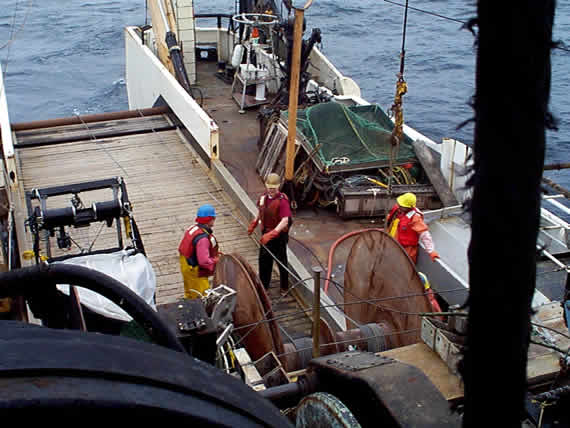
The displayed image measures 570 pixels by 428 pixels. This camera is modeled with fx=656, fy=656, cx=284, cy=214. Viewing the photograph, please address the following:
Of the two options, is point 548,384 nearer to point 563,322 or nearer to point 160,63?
point 563,322

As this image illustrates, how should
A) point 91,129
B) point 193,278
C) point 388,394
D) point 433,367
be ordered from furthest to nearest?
1. point 91,129
2. point 193,278
3. point 433,367
4. point 388,394

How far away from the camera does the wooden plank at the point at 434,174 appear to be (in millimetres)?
10977

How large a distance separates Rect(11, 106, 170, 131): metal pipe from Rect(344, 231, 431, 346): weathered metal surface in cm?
1082

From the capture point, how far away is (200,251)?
7.35 meters

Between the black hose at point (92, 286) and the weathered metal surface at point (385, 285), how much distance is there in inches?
132

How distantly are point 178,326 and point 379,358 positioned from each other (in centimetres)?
157

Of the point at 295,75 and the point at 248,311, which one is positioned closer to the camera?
the point at 248,311

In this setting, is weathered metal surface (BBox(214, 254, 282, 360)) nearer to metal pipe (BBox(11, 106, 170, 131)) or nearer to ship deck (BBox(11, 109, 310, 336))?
ship deck (BBox(11, 109, 310, 336))

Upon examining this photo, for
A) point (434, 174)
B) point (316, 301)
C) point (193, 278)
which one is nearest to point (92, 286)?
point (316, 301)

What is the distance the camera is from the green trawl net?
1149cm

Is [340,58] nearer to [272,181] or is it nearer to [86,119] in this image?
[86,119]

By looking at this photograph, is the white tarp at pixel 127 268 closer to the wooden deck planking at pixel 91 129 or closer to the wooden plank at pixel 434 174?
the wooden plank at pixel 434 174

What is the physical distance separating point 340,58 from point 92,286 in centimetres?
3346

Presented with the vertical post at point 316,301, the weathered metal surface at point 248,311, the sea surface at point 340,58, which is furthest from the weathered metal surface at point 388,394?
the sea surface at point 340,58
